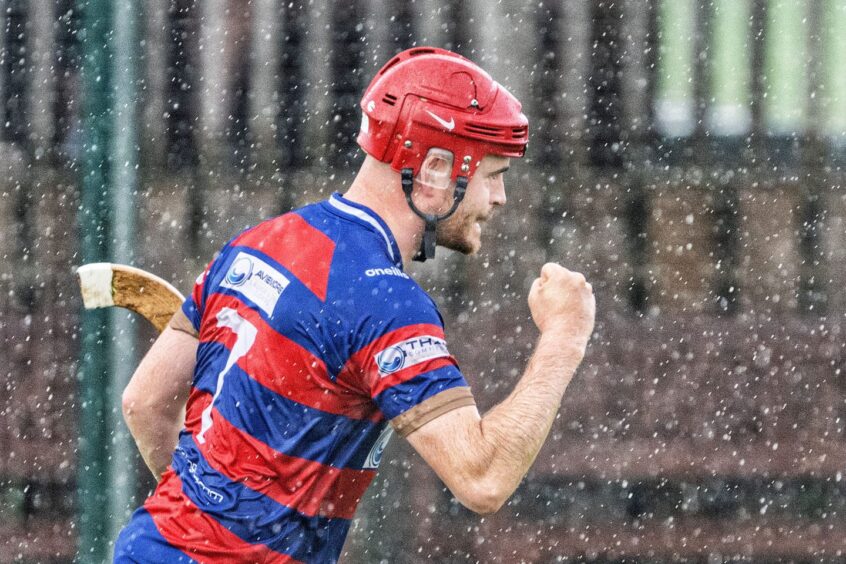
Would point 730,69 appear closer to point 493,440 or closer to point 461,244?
point 461,244

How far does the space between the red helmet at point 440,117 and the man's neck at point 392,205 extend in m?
0.03

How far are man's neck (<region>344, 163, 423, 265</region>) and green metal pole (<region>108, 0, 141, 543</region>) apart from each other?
2.46 metres

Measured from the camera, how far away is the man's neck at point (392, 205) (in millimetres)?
2127

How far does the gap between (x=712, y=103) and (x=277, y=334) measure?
338 centimetres

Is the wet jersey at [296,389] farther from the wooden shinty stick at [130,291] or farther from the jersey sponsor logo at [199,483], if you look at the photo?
the wooden shinty stick at [130,291]

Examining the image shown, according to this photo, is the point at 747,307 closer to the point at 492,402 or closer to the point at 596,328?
the point at 596,328

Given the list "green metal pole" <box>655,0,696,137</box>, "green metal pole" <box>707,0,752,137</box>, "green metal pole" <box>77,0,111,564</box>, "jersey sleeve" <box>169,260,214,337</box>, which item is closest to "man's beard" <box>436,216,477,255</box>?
"jersey sleeve" <box>169,260,214,337</box>

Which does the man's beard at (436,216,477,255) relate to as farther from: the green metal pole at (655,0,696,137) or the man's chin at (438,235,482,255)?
the green metal pole at (655,0,696,137)

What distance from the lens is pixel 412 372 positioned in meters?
1.88

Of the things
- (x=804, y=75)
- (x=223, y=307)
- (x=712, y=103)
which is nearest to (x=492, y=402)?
(x=712, y=103)

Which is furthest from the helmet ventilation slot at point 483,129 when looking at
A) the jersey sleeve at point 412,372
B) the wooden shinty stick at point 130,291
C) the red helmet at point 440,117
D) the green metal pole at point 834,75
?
the green metal pole at point 834,75

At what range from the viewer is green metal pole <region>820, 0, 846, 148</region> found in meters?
4.89

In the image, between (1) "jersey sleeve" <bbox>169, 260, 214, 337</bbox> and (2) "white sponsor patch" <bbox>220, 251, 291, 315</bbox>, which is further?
(1) "jersey sleeve" <bbox>169, 260, 214, 337</bbox>

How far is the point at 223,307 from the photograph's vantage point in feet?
6.88
